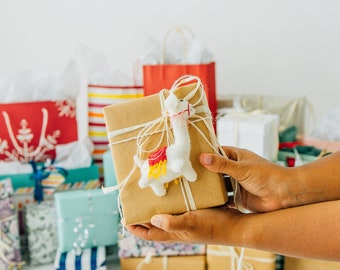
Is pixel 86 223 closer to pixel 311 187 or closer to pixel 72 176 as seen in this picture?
pixel 72 176

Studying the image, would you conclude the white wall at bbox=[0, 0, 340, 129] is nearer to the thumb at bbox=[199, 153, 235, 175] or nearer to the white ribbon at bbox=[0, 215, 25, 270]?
the white ribbon at bbox=[0, 215, 25, 270]

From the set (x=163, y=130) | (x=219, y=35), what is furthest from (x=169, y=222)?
(x=219, y=35)

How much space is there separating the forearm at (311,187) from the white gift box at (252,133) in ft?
1.07

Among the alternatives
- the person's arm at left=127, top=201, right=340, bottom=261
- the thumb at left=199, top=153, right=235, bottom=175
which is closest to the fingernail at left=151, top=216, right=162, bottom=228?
the person's arm at left=127, top=201, right=340, bottom=261

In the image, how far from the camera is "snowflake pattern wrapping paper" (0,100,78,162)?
1.12m

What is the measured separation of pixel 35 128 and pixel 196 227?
0.61 metres

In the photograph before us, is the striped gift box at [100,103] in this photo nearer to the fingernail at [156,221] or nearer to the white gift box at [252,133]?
the white gift box at [252,133]

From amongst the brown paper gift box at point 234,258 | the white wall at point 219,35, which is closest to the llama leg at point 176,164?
the brown paper gift box at point 234,258

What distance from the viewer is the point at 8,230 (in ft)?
3.30

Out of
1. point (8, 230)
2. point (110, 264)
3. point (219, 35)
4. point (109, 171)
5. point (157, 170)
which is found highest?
point (219, 35)

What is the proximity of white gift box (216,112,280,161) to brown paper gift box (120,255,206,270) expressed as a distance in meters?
0.28

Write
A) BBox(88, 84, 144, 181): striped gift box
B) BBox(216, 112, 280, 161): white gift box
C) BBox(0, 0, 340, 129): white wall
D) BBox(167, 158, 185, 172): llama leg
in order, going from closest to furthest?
BBox(167, 158, 185, 172): llama leg → BBox(216, 112, 280, 161): white gift box → BBox(88, 84, 144, 181): striped gift box → BBox(0, 0, 340, 129): white wall

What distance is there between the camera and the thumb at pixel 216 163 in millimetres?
651

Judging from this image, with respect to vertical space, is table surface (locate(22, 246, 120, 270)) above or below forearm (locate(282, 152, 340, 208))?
below
